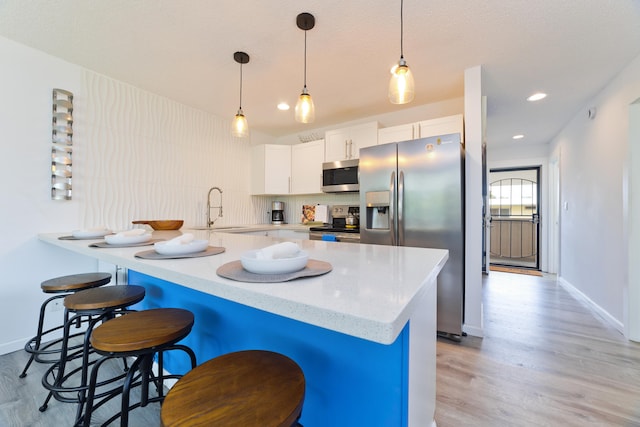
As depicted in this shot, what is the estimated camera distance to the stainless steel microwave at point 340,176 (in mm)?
3230

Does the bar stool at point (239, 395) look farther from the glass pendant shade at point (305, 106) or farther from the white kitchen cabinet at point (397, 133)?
the white kitchen cabinet at point (397, 133)

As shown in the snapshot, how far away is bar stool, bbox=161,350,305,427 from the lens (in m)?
0.63

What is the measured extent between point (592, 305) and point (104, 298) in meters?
4.53

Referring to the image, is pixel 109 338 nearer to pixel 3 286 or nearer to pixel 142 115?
pixel 3 286

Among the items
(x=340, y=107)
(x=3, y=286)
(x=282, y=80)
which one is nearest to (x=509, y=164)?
(x=340, y=107)

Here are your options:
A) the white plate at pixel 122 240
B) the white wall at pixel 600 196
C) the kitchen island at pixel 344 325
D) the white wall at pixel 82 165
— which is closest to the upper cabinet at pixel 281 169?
the white wall at pixel 82 165

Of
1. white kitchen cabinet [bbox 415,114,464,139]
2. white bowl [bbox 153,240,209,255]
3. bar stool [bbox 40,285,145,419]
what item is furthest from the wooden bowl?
white kitchen cabinet [bbox 415,114,464,139]

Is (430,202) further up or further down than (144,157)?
further down

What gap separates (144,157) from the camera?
2.84 m

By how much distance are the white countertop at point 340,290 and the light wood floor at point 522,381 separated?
104cm

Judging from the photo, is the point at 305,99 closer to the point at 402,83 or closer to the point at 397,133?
the point at 402,83

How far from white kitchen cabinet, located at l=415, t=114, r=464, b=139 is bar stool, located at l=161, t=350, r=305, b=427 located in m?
2.65

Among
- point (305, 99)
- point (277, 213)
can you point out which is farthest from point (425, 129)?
point (277, 213)

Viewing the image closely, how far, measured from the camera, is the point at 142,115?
111 inches
